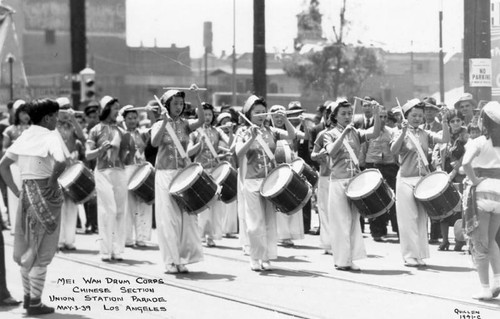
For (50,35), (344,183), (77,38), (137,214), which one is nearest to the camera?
(344,183)

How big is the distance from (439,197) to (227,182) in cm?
365

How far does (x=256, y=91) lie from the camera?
1755 cm

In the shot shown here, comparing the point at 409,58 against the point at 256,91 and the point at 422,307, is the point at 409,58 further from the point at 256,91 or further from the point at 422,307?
the point at 422,307

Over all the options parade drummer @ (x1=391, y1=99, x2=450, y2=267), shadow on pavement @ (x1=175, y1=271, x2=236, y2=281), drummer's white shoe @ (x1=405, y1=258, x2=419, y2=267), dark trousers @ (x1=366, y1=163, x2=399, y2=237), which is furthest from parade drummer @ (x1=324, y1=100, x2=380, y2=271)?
dark trousers @ (x1=366, y1=163, x2=399, y2=237)

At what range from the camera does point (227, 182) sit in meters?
13.5

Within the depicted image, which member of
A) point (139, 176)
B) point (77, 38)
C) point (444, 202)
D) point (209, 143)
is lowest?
point (444, 202)

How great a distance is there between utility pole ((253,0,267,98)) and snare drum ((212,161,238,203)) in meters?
3.82

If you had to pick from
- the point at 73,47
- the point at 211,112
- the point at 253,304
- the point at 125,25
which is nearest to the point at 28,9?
the point at 125,25

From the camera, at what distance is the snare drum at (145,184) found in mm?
13453

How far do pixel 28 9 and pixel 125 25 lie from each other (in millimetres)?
3590

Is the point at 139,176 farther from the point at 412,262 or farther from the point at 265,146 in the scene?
the point at 412,262

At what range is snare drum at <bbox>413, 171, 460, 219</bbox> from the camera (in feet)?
35.8

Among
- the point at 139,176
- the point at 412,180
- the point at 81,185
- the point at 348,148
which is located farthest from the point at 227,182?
the point at 412,180

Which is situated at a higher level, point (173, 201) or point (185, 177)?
point (185, 177)
